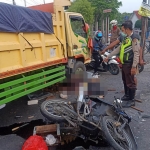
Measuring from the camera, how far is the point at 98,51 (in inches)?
303

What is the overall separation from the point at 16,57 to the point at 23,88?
1.93ft

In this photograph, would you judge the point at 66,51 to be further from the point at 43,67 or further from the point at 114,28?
the point at 114,28

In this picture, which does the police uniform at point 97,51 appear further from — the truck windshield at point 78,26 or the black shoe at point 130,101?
the black shoe at point 130,101

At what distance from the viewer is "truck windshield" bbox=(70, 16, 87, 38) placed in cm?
568

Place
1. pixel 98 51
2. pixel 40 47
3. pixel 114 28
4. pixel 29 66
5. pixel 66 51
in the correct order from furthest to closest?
pixel 114 28 → pixel 98 51 → pixel 66 51 → pixel 40 47 → pixel 29 66

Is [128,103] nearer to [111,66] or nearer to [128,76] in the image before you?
[128,76]

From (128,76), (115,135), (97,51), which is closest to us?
(115,135)

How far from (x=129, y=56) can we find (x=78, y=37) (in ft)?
6.44

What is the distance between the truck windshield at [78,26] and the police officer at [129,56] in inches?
66.6

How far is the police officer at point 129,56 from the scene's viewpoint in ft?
13.8

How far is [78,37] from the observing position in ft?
19.2

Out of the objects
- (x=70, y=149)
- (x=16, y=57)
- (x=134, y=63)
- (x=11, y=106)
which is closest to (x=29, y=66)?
(x=16, y=57)

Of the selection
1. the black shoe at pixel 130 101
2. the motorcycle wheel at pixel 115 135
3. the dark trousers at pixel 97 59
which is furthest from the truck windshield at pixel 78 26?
the motorcycle wheel at pixel 115 135

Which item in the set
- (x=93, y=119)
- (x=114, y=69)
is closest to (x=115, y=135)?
(x=93, y=119)
